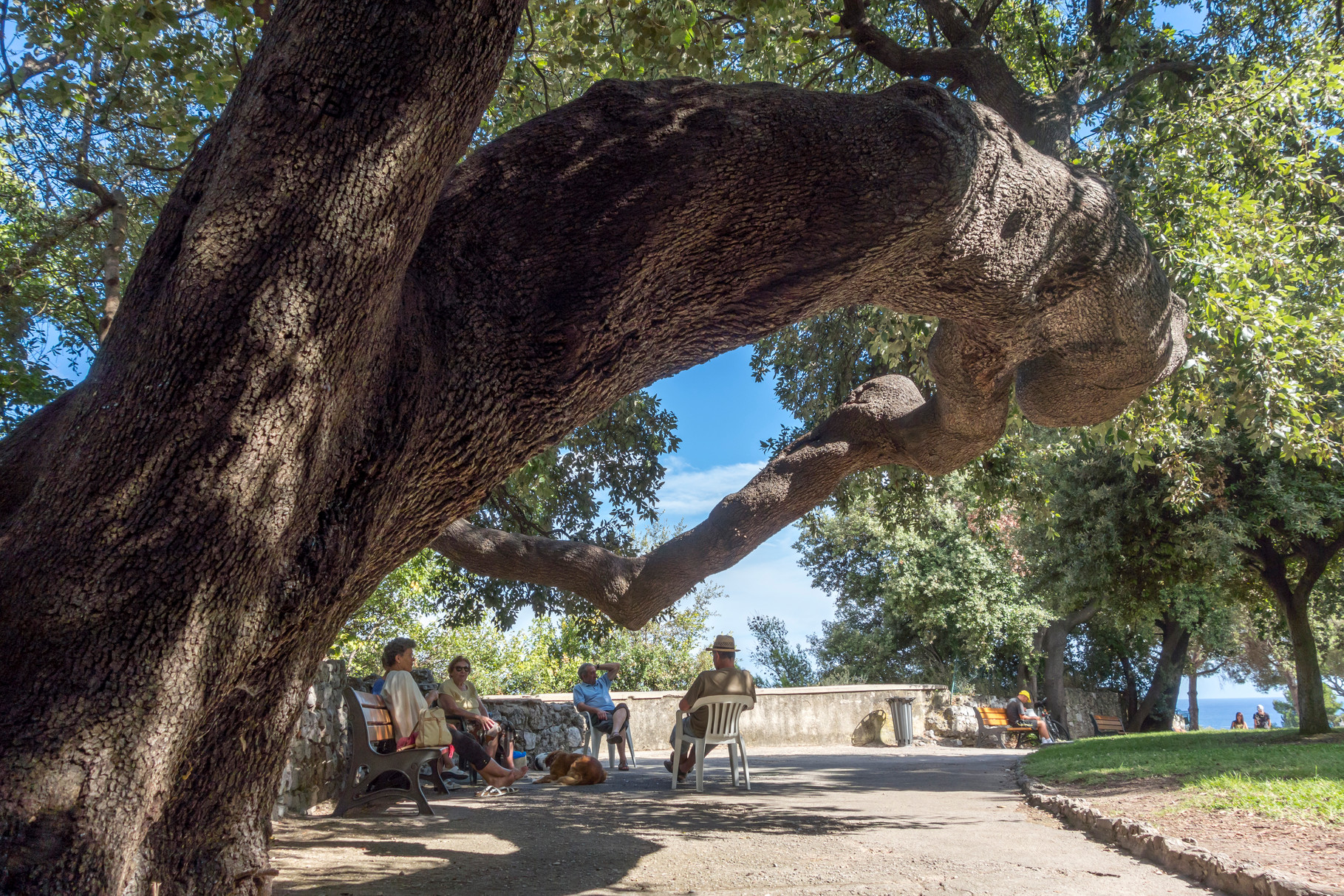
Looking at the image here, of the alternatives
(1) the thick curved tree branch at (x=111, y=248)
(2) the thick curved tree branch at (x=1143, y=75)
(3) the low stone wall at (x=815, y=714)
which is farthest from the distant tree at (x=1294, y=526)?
(1) the thick curved tree branch at (x=111, y=248)

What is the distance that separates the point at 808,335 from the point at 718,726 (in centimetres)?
479

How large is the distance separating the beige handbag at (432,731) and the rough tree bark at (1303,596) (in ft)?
39.4

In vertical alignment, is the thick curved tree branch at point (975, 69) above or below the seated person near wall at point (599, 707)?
above

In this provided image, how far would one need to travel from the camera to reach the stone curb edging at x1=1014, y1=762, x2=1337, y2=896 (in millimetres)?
3285

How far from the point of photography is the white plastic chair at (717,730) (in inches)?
310

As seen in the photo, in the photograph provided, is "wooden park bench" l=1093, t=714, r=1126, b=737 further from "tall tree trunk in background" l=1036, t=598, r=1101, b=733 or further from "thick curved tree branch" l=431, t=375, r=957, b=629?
"thick curved tree branch" l=431, t=375, r=957, b=629

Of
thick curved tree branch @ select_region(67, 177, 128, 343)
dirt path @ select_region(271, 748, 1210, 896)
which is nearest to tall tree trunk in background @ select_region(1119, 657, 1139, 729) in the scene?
dirt path @ select_region(271, 748, 1210, 896)

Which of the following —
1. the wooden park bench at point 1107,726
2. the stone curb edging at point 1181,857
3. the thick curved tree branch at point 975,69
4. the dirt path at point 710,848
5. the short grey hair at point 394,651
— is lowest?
the wooden park bench at point 1107,726

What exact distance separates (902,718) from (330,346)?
53.6 ft

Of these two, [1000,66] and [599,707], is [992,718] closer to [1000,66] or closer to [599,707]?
[599,707]

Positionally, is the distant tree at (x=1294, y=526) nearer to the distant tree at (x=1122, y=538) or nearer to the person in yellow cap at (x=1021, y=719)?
the distant tree at (x=1122, y=538)

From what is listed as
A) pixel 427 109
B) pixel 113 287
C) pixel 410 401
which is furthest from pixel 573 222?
pixel 113 287

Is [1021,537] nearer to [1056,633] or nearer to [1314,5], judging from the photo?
[1056,633]

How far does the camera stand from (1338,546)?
12.5m
